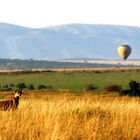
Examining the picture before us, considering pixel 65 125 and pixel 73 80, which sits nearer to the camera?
pixel 65 125

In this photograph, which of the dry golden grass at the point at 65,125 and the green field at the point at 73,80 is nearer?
the dry golden grass at the point at 65,125

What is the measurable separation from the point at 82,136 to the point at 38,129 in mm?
1185

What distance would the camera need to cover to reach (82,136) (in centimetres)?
1193

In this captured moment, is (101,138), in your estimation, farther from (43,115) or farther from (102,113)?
(102,113)

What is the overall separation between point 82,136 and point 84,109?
14.7 ft

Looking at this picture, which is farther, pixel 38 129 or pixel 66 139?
pixel 38 129

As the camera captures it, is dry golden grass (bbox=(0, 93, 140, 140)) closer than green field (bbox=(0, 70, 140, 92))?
Yes

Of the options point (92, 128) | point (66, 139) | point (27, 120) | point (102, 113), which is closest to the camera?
point (66, 139)

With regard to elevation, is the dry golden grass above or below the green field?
above

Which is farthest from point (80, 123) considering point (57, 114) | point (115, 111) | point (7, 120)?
point (115, 111)

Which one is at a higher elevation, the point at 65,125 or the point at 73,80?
the point at 65,125

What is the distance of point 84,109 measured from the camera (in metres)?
16.4

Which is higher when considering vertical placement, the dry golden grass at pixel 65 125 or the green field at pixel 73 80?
the dry golden grass at pixel 65 125

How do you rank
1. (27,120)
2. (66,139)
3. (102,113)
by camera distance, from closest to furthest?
(66,139)
(27,120)
(102,113)
